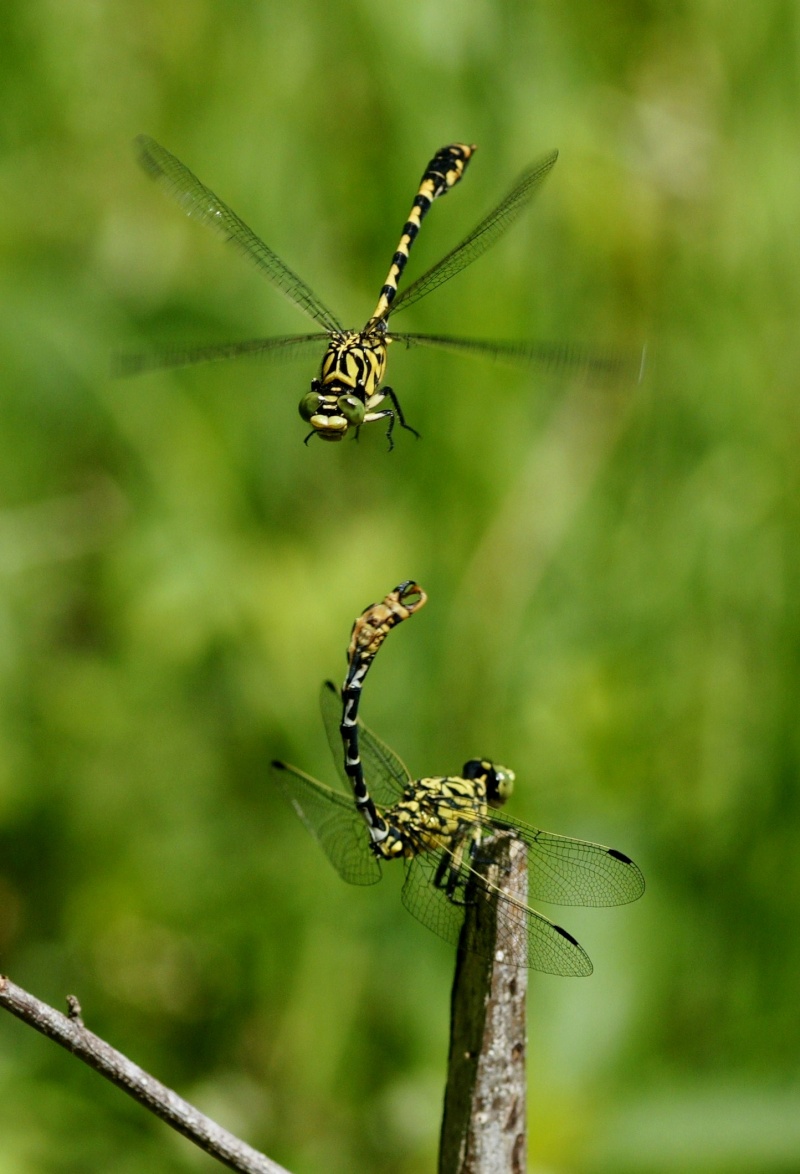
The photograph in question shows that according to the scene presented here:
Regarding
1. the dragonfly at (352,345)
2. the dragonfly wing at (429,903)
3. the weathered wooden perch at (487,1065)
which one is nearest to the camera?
the weathered wooden perch at (487,1065)

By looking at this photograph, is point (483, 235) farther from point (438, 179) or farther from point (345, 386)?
point (345, 386)

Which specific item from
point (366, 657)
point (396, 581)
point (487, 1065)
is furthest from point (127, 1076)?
point (396, 581)

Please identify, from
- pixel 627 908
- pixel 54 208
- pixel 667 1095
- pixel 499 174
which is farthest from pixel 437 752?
pixel 54 208

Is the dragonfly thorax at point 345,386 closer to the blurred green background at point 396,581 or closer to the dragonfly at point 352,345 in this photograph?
the dragonfly at point 352,345

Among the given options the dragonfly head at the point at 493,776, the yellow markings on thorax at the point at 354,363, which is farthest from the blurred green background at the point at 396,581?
the yellow markings on thorax at the point at 354,363

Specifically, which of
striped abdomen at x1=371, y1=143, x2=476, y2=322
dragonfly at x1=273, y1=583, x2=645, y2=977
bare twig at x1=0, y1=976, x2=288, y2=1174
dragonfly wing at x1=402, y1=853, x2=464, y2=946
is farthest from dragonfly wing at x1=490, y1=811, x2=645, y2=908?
striped abdomen at x1=371, y1=143, x2=476, y2=322

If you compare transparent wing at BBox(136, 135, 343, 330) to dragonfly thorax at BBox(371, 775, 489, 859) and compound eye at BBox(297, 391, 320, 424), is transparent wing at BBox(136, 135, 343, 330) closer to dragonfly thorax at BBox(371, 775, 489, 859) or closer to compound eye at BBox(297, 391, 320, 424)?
compound eye at BBox(297, 391, 320, 424)
